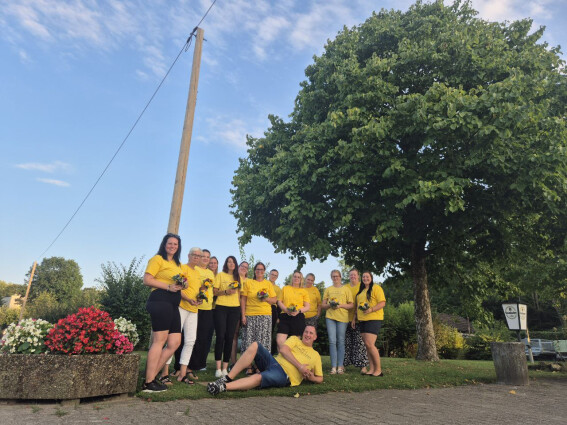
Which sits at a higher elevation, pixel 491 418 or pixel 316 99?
pixel 316 99

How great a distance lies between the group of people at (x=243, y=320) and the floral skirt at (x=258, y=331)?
0.06 ft

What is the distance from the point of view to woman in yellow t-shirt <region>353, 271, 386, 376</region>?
318 inches

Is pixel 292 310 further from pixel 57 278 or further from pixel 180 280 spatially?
pixel 57 278

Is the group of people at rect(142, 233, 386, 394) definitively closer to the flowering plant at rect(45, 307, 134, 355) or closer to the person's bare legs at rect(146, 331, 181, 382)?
the person's bare legs at rect(146, 331, 181, 382)

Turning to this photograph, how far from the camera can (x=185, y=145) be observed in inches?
341

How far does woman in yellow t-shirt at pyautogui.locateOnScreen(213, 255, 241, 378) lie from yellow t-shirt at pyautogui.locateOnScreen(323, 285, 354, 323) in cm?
214

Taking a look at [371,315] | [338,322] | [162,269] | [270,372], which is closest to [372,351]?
[371,315]

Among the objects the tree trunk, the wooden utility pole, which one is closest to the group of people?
the wooden utility pole

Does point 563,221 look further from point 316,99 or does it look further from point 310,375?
point 310,375

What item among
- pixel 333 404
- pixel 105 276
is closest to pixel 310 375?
pixel 333 404

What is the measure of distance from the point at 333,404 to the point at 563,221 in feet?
30.8

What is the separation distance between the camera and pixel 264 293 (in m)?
7.44

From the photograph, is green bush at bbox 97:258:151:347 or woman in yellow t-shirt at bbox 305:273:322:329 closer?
woman in yellow t-shirt at bbox 305:273:322:329

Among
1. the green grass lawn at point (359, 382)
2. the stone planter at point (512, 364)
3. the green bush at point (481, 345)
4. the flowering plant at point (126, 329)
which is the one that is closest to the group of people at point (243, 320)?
the green grass lawn at point (359, 382)
